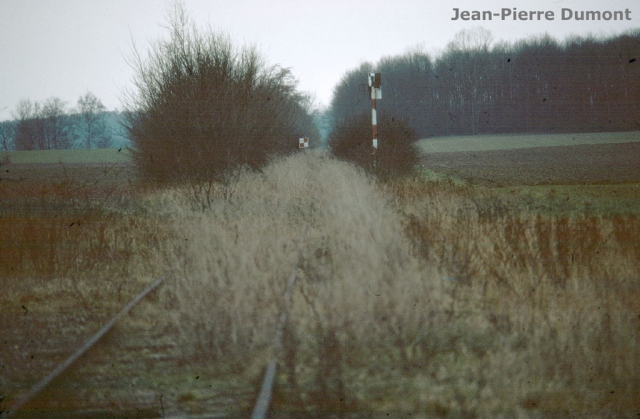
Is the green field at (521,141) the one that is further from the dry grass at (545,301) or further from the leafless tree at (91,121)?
the dry grass at (545,301)

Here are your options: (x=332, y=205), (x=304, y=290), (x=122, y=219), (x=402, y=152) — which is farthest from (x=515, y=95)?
(x=304, y=290)

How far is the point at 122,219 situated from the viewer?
13.1 meters

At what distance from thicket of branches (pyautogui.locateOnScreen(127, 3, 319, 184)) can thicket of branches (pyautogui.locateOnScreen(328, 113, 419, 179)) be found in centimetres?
416

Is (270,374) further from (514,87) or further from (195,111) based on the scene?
(514,87)

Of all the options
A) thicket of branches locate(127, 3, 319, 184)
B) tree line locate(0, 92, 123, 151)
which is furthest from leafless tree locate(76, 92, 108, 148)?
thicket of branches locate(127, 3, 319, 184)

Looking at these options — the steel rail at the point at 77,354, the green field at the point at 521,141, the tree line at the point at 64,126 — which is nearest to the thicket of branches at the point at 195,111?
the tree line at the point at 64,126

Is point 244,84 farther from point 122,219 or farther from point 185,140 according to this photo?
point 122,219

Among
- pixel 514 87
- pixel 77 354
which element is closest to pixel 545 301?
pixel 77 354

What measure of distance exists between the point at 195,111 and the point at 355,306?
1039 centimetres

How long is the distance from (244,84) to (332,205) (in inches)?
330

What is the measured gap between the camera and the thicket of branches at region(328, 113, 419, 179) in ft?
70.8

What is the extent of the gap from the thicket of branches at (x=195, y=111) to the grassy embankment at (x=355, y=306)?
3096mm

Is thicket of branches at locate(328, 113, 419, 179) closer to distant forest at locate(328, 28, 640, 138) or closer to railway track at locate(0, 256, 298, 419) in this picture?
distant forest at locate(328, 28, 640, 138)

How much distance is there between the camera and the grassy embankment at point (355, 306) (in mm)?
4125
